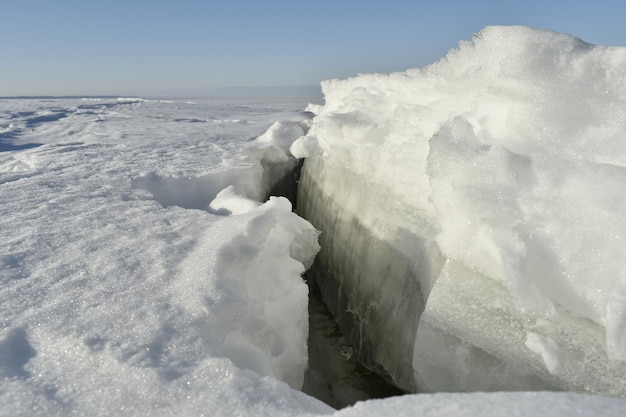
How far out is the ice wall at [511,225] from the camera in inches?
65.2

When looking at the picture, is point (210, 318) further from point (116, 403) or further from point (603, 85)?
point (603, 85)

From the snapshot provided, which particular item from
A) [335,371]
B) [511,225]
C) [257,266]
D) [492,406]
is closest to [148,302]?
[257,266]

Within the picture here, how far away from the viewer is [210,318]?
1770 mm

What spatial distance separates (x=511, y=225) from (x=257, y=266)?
4.45ft

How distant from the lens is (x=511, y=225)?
1.83 metres

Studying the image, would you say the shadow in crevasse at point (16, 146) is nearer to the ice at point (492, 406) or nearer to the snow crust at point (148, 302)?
the snow crust at point (148, 302)

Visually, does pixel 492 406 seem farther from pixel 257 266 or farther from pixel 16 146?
pixel 16 146

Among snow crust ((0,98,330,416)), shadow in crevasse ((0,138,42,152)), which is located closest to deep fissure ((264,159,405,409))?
snow crust ((0,98,330,416))

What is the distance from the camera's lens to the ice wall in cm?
166

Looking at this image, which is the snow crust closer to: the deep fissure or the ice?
the ice

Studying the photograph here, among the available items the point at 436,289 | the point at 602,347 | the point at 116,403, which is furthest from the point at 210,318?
the point at 602,347

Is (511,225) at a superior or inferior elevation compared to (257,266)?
superior

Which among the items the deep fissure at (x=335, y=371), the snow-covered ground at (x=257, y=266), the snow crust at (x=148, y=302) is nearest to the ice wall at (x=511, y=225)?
the snow-covered ground at (x=257, y=266)

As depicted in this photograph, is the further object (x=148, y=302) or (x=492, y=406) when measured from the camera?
(x=148, y=302)
